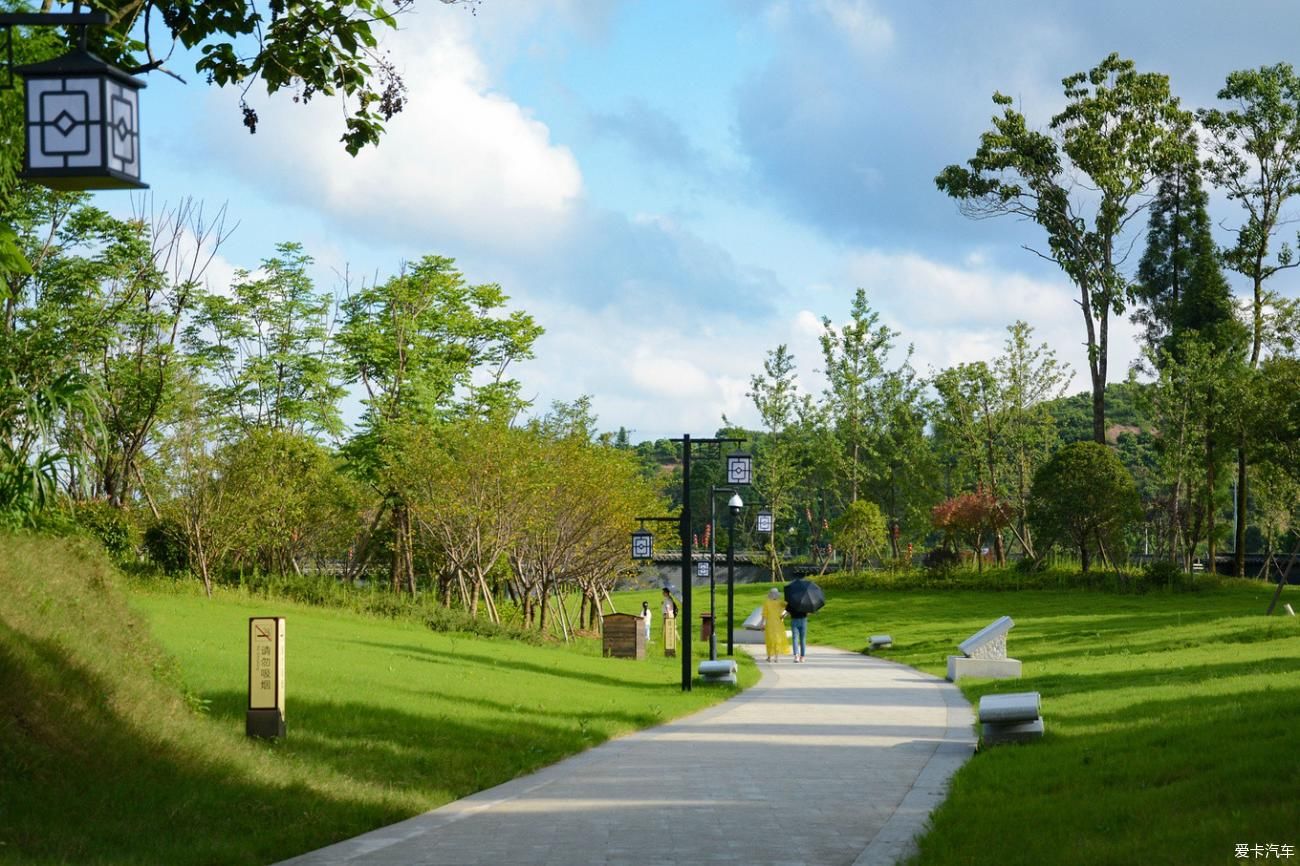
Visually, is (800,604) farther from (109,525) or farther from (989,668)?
(109,525)

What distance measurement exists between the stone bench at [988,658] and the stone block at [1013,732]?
11.0 m

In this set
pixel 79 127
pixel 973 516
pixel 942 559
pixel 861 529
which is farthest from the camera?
pixel 861 529

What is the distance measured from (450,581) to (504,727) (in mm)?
25754

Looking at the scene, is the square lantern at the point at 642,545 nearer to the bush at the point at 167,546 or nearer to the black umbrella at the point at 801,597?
the black umbrella at the point at 801,597

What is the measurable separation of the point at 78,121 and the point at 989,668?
20.6 meters

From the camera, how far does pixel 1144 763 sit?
10047 mm

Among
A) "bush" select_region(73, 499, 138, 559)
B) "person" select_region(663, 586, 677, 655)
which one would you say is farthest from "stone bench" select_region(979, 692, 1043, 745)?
"bush" select_region(73, 499, 138, 559)

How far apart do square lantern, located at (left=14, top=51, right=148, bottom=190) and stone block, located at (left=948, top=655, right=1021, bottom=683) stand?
2016cm

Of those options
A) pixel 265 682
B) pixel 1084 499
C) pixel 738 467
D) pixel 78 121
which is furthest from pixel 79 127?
pixel 1084 499

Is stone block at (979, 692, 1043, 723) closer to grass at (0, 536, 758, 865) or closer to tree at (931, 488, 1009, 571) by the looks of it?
grass at (0, 536, 758, 865)

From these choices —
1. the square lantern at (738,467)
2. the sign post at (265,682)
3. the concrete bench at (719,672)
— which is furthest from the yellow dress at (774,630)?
the sign post at (265,682)

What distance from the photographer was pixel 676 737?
50.8 ft

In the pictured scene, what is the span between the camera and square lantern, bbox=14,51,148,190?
6.41 metres

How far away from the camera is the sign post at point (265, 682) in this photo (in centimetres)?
1170
